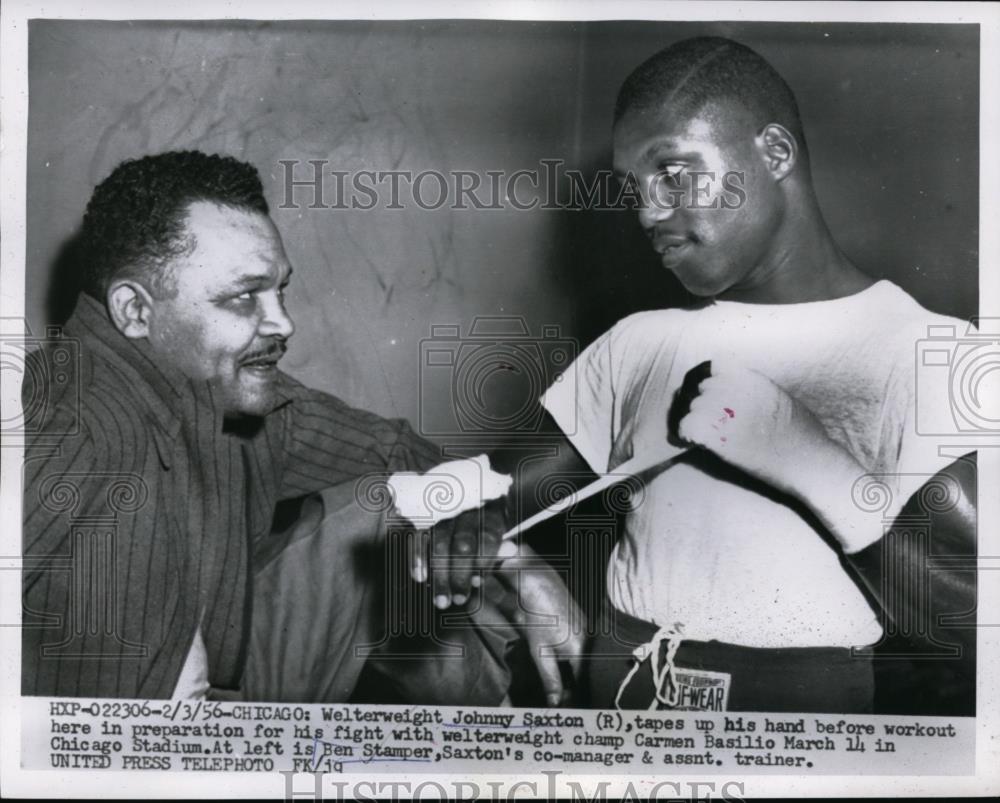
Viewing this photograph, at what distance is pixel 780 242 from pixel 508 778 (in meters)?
1.08

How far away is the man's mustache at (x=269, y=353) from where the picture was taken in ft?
5.94

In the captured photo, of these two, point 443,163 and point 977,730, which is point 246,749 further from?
point 977,730

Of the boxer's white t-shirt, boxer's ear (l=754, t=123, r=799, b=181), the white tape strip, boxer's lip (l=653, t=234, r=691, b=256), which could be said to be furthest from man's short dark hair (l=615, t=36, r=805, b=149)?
the white tape strip

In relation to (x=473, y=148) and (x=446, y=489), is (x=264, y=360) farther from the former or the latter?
(x=473, y=148)

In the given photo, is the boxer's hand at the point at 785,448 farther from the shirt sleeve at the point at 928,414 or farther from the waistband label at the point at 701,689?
the waistband label at the point at 701,689

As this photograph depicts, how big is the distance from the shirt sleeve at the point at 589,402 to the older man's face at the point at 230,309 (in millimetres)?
506

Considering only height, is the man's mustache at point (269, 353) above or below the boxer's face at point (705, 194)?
below

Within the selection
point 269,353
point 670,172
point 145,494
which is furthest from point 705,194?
point 145,494

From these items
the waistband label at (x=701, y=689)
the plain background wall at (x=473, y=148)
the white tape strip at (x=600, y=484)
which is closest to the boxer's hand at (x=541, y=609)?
the white tape strip at (x=600, y=484)

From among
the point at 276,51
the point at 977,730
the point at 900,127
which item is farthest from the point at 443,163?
the point at 977,730

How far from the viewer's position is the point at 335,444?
1814mm

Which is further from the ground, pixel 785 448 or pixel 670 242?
pixel 670 242

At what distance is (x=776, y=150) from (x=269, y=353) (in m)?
0.98

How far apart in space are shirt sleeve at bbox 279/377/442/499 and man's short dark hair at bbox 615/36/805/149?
27.4 inches
